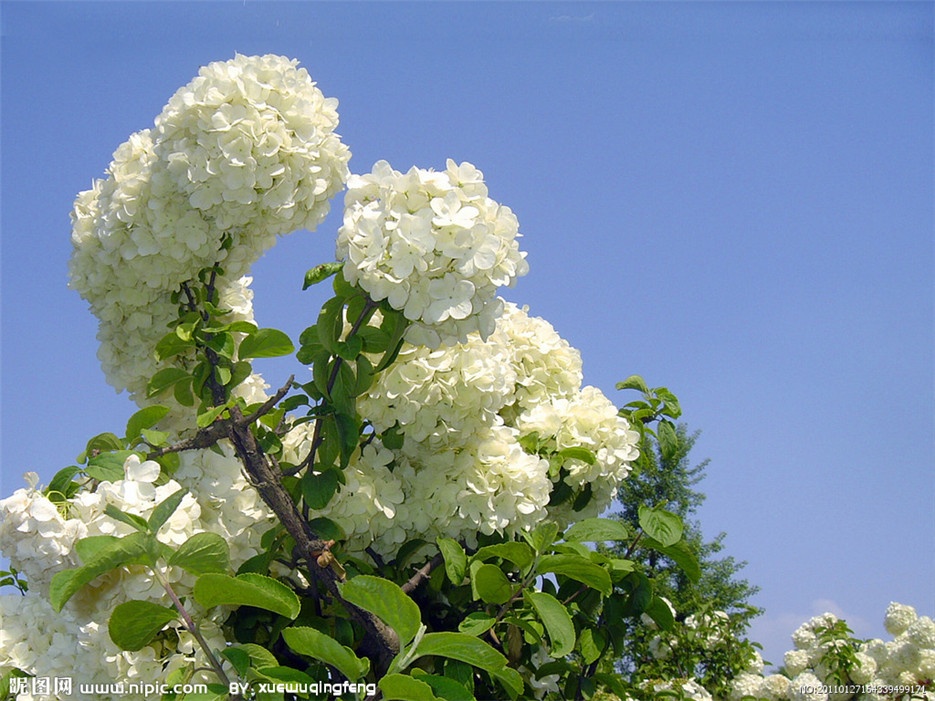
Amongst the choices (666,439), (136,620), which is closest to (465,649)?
(136,620)

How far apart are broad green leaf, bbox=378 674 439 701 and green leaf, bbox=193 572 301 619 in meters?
0.23

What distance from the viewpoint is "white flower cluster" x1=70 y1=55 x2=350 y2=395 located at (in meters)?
2.35

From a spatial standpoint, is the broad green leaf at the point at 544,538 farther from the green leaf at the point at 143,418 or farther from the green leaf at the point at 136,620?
the green leaf at the point at 143,418

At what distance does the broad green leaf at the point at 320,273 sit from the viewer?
2125 mm

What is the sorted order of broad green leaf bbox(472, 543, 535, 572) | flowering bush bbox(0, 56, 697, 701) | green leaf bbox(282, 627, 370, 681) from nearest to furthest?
green leaf bbox(282, 627, 370, 681) → flowering bush bbox(0, 56, 697, 701) → broad green leaf bbox(472, 543, 535, 572)

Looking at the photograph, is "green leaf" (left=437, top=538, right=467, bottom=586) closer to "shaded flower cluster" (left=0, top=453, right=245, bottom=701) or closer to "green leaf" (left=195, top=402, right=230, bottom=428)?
"shaded flower cluster" (left=0, top=453, right=245, bottom=701)

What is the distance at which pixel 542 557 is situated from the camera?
223cm

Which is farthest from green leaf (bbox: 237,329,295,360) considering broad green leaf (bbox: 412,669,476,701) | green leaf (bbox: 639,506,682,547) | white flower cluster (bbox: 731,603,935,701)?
white flower cluster (bbox: 731,603,935,701)

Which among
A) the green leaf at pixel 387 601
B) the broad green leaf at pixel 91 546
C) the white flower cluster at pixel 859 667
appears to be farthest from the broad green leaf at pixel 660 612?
the white flower cluster at pixel 859 667

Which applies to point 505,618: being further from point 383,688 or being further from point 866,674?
point 866,674

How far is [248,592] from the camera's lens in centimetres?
178

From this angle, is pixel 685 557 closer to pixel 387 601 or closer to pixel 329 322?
pixel 387 601

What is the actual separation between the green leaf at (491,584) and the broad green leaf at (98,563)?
78 centimetres

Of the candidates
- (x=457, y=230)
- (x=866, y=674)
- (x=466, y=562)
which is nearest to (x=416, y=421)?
(x=466, y=562)
